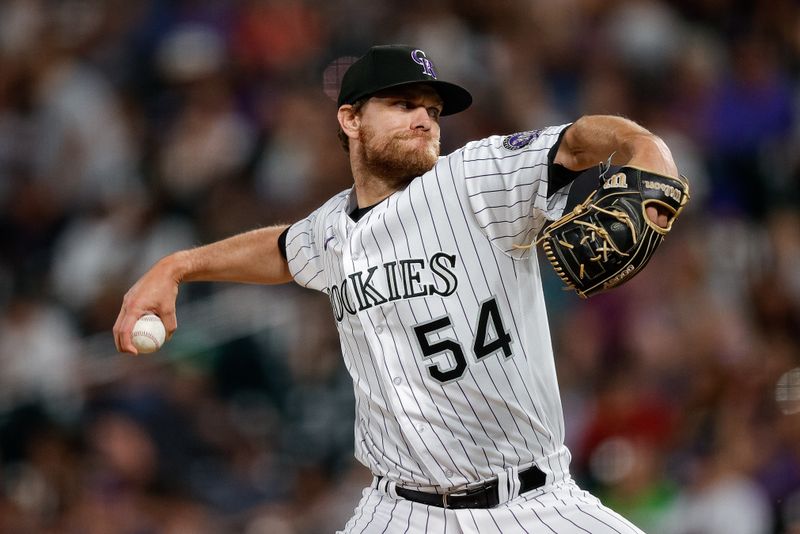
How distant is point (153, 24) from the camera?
7520 millimetres

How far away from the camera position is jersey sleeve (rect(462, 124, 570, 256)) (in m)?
2.80

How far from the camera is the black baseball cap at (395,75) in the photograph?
3207mm

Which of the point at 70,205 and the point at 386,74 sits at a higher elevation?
the point at 70,205

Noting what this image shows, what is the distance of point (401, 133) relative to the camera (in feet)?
10.6

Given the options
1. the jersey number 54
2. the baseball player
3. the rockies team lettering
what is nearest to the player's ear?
the baseball player

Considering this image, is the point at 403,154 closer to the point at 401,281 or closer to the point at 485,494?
the point at 401,281

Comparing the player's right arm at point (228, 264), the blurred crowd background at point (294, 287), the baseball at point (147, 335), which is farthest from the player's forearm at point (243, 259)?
the blurred crowd background at point (294, 287)

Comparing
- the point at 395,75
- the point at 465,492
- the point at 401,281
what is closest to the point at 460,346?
the point at 401,281

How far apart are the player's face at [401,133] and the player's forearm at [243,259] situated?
50cm

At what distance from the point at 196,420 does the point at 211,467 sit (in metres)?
0.26

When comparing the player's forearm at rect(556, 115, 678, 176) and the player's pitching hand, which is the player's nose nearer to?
the player's forearm at rect(556, 115, 678, 176)

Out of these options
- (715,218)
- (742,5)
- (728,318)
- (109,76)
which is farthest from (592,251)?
(109,76)

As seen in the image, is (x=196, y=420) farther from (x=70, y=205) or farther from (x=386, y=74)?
(x=386, y=74)

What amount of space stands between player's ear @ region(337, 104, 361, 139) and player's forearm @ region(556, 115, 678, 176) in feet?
2.76
